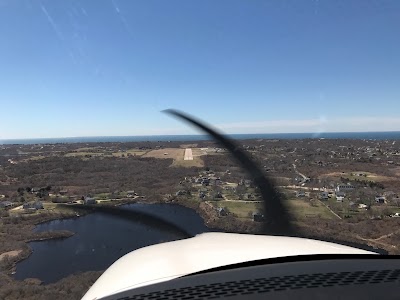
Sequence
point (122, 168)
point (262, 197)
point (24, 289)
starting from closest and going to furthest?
point (262, 197)
point (24, 289)
point (122, 168)

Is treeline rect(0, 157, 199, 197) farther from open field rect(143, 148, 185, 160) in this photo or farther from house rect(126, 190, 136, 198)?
open field rect(143, 148, 185, 160)

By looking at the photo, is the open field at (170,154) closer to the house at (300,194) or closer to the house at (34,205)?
the house at (34,205)

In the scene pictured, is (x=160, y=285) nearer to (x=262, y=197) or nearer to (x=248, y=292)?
(x=248, y=292)

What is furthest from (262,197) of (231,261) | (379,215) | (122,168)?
(122,168)

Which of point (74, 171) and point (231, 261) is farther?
point (74, 171)

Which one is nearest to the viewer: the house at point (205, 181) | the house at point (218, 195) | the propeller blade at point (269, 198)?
the propeller blade at point (269, 198)

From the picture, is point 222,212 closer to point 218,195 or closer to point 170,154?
point 218,195

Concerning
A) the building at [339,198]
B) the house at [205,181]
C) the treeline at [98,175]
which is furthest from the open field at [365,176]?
the treeline at [98,175]
